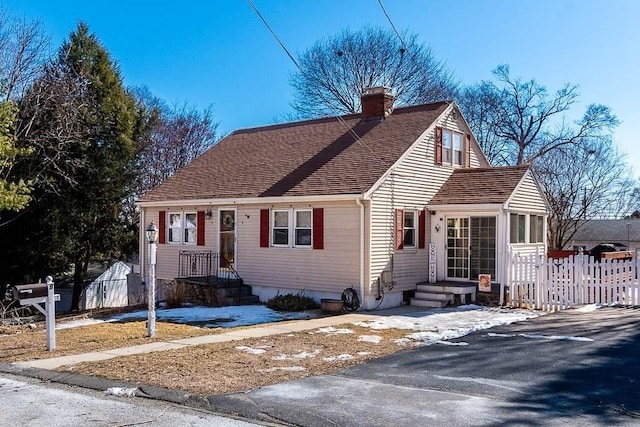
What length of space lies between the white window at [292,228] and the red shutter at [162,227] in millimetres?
5042

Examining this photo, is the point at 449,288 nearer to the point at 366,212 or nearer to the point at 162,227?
the point at 366,212

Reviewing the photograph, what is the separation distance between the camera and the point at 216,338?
11.5 m

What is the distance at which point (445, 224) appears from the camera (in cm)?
1778

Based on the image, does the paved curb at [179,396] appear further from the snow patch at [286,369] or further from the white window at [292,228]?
the white window at [292,228]

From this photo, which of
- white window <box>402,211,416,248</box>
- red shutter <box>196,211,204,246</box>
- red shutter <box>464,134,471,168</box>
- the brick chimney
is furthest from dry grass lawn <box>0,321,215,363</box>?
red shutter <box>464,134,471,168</box>

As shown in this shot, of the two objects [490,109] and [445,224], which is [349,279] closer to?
[445,224]

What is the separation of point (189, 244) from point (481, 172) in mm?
9428

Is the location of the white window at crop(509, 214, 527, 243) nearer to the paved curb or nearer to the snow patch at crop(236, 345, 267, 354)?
the snow patch at crop(236, 345, 267, 354)

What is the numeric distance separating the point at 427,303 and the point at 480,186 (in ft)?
12.4

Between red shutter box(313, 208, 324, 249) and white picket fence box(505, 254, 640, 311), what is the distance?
493 cm

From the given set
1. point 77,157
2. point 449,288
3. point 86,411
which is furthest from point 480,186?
point 77,157

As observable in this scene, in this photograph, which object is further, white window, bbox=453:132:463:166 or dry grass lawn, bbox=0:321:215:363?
white window, bbox=453:132:463:166

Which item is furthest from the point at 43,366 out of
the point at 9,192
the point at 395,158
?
the point at 395,158

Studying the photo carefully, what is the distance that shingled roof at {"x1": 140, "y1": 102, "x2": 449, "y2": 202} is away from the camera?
17.0 m
